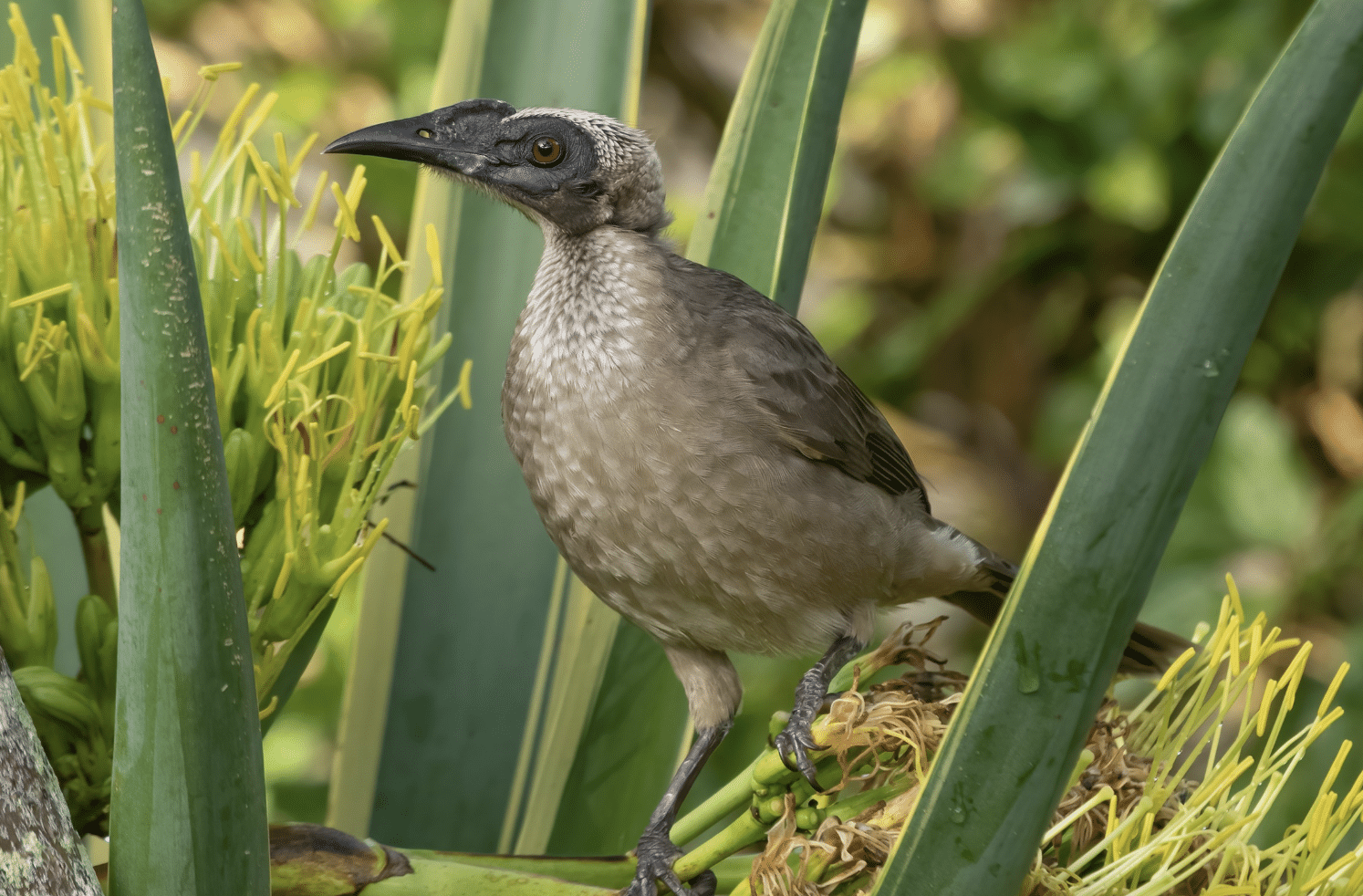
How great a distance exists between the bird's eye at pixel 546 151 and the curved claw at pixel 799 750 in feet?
1.40

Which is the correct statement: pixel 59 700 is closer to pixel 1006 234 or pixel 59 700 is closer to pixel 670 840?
pixel 670 840

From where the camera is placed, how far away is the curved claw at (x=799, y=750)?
0.67 m

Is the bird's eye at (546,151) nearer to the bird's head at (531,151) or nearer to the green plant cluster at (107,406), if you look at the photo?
the bird's head at (531,151)

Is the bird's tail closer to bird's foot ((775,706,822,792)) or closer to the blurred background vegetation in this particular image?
bird's foot ((775,706,822,792))

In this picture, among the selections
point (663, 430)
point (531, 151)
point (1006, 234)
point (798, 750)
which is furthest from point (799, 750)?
point (1006, 234)

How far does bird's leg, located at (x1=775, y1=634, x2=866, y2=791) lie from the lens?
0.67 metres

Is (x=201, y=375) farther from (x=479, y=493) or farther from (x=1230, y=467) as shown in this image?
(x=1230, y=467)

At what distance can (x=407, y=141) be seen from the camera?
80 centimetres

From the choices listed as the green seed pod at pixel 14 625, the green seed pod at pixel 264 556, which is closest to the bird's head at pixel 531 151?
the green seed pod at pixel 264 556

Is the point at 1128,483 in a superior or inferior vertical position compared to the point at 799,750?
superior

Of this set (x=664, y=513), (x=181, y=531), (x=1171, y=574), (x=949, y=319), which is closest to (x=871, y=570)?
(x=664, y=513)

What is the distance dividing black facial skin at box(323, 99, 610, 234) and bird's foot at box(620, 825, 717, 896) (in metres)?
0.46

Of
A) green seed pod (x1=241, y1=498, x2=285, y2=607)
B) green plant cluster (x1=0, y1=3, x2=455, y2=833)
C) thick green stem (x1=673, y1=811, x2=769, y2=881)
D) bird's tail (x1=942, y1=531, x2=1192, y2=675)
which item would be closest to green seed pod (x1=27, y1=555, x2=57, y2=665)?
green plant cluster (x1=0, y1=3, x2=455, y2=833)

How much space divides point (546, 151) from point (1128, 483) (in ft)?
1.65
